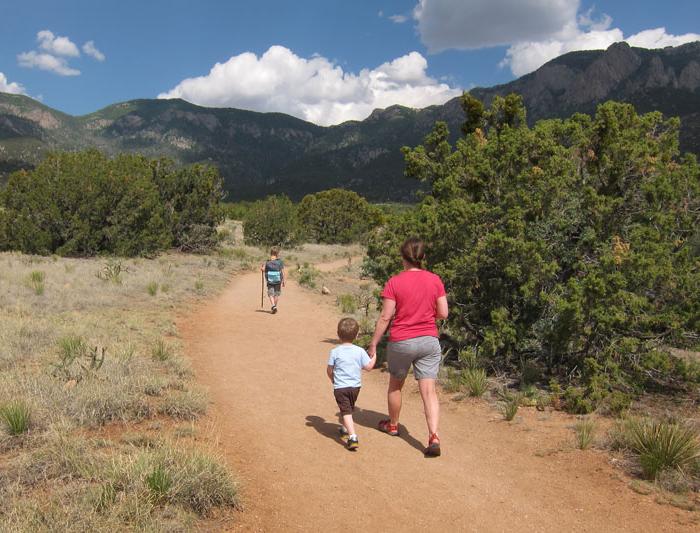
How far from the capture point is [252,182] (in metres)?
197

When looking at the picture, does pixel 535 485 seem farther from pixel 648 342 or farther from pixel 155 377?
pixel 155 377

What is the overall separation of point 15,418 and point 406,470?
3.65 metres

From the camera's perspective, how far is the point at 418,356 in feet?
17.2

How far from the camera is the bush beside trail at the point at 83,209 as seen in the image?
2112 centimetres

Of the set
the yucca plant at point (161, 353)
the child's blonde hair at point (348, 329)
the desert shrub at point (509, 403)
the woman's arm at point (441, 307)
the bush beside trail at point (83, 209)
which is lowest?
the desert shrub at point (509, 403)

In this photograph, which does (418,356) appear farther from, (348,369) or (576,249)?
(576,249)

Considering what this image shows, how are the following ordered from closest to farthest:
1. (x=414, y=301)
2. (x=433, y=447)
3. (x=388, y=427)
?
1. (x=414, y=301)
2. (x=433, y=447)
3. (x=388, y=427)

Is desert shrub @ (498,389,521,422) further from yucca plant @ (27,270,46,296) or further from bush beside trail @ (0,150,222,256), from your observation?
bush beside trail @ (0,150,222,256)

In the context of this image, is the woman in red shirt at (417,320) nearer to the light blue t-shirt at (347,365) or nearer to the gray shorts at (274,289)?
the light blue t-shirt at (347,365)

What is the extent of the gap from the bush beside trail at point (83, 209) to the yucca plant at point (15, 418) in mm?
18301

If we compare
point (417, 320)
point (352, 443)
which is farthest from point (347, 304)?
point (417, 320)

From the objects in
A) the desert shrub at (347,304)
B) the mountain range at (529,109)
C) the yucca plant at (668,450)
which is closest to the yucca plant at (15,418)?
the yucca plant at (668,450)

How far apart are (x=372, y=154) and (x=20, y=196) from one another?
543ft

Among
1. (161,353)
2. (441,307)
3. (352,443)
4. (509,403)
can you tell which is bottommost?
(509,403)
